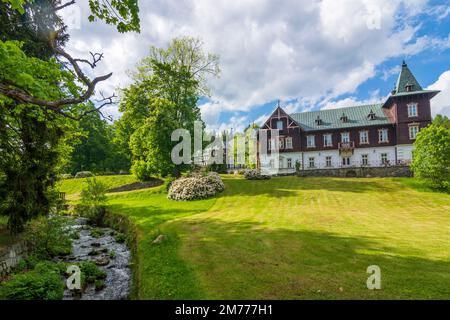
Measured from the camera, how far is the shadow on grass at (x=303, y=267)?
21.7ft

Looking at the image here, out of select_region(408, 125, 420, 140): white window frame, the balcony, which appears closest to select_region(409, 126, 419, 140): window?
select_region(408, 125, 420, 140): white window frame

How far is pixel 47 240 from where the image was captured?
44.0 feet

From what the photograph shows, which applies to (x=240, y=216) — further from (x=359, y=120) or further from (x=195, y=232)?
(x=359, y=120)

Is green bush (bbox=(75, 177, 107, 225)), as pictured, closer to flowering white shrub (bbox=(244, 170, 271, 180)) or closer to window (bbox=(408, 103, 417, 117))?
flowering white shrub (bbox=(244, 170, 271, 180))

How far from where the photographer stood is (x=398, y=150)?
40031 millimetres

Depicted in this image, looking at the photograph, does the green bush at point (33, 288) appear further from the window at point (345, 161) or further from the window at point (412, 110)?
the window at point (412, 110)

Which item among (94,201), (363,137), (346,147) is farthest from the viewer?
(346,147)

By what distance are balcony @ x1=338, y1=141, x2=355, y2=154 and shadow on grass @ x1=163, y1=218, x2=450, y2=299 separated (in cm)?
3470

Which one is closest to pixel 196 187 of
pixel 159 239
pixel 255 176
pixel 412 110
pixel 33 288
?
pixel 255 176

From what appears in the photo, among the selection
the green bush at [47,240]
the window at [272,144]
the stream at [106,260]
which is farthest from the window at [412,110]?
the green bush at [47,240]

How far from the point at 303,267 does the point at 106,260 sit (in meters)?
9.75

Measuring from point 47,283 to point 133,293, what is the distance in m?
2.76

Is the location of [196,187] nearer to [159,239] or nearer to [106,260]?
[106,260]

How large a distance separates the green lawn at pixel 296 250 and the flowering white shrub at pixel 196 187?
162 inches
